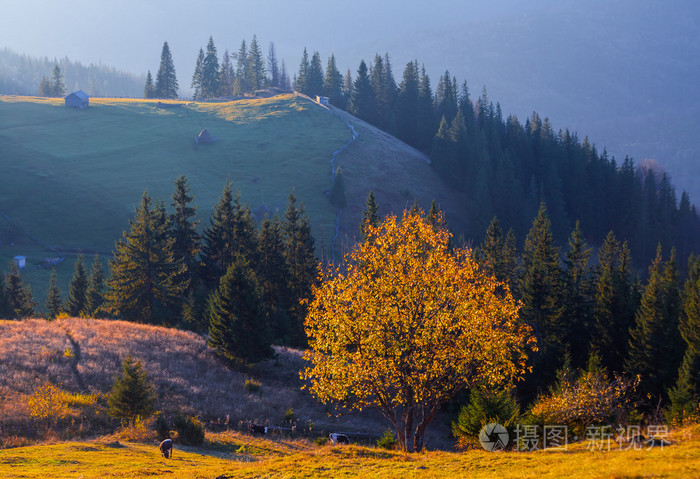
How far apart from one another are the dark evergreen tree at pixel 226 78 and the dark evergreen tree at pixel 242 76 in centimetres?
500

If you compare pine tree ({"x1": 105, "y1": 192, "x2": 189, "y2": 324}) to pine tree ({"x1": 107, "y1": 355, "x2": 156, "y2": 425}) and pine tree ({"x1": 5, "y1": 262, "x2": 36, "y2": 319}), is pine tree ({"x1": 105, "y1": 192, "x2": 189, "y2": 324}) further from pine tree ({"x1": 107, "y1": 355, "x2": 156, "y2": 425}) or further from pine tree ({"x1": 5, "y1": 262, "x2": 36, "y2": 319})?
pine tree ({"x1": 107, "y1": 355, "x2": 156, "y2": 425})

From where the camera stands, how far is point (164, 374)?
35.3 metres

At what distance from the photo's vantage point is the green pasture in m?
89.8

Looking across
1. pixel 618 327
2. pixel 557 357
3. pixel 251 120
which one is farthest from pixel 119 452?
pixel 251 120

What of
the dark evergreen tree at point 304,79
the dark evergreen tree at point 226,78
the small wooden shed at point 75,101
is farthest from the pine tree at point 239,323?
the dark evergreen tree at point 226,78

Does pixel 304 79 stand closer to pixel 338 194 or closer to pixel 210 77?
pixel 210 77

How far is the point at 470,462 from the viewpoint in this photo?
16.7 meters

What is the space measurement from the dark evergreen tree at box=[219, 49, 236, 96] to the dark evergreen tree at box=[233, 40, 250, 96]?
4996 millimetres

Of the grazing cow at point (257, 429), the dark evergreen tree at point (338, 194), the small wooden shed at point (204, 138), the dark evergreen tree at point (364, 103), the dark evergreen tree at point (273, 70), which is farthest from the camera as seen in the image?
the dark evergreen tree at point (273, 70)

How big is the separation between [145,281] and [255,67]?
14363 cm

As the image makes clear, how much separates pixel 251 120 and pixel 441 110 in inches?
2281

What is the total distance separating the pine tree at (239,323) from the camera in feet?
133

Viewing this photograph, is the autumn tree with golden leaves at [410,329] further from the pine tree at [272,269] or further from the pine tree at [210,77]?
the pine tree at [210,77]
